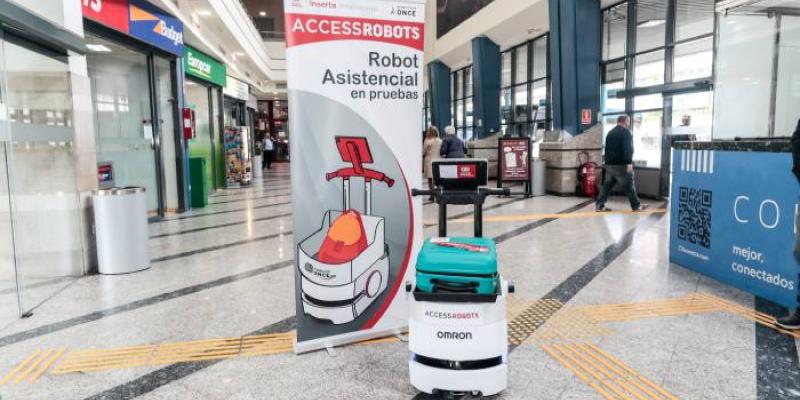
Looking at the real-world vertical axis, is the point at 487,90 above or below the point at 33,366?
above

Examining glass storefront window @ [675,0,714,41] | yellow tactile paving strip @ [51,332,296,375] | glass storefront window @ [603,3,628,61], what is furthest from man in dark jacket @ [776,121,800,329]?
glass storefront window @ [603,3,628,61]

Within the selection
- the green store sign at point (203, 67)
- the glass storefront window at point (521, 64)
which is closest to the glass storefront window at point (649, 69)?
the glass storefront window at point (521, 64)

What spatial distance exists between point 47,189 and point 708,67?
914 cm

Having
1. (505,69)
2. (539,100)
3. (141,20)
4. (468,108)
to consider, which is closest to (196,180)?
(141,20)

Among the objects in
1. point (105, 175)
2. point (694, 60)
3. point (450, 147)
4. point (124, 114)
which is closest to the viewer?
point (105, 175)

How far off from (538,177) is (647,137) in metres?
2.14

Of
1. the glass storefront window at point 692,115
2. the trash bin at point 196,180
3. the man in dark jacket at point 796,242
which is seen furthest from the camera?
the trash bin at point 196,180

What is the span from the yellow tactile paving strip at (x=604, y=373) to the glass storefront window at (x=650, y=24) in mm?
8162

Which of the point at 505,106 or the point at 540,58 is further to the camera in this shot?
the point at 505,106

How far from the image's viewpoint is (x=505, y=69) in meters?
15.4

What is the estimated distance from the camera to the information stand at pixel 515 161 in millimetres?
10352

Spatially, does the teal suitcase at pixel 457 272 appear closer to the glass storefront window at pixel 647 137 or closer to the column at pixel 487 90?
the glass storefront window at pixel 647 137

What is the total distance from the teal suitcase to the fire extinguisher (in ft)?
27.0

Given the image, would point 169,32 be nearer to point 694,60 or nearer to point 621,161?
point 621,161
